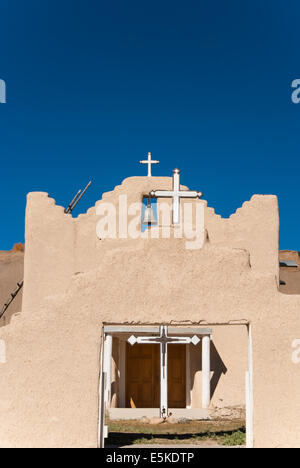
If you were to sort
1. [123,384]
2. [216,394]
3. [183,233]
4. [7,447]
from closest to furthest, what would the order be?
[7,447], [183,233], [216,394], [123,384]

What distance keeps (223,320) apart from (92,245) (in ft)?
29.4

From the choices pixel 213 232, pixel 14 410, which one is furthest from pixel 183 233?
pixel 213 232

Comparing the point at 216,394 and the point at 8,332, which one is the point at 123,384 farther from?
the point at 8,332

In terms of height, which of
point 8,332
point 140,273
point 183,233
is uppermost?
point 183,233

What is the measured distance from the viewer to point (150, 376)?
20547 mm

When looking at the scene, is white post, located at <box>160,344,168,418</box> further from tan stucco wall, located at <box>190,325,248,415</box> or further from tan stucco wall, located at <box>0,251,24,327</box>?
tan stucco wall, located at <box>0,251,24,327</box>

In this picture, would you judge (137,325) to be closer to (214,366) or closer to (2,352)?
(2,352)

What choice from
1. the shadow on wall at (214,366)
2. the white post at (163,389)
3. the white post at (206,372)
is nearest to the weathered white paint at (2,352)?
the white post at (163,389)

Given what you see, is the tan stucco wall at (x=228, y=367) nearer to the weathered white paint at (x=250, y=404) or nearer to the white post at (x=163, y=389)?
the white post at (x=163, y=389)

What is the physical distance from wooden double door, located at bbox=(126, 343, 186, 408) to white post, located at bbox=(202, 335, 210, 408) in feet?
7.16

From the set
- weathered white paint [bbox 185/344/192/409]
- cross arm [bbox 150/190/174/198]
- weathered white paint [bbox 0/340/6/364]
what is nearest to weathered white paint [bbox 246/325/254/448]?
cross arm [bbox 150/190/174/198]

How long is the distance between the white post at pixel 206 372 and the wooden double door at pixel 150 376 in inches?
85.9

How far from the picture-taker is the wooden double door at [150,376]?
2009cm

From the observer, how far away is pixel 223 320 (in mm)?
9672
